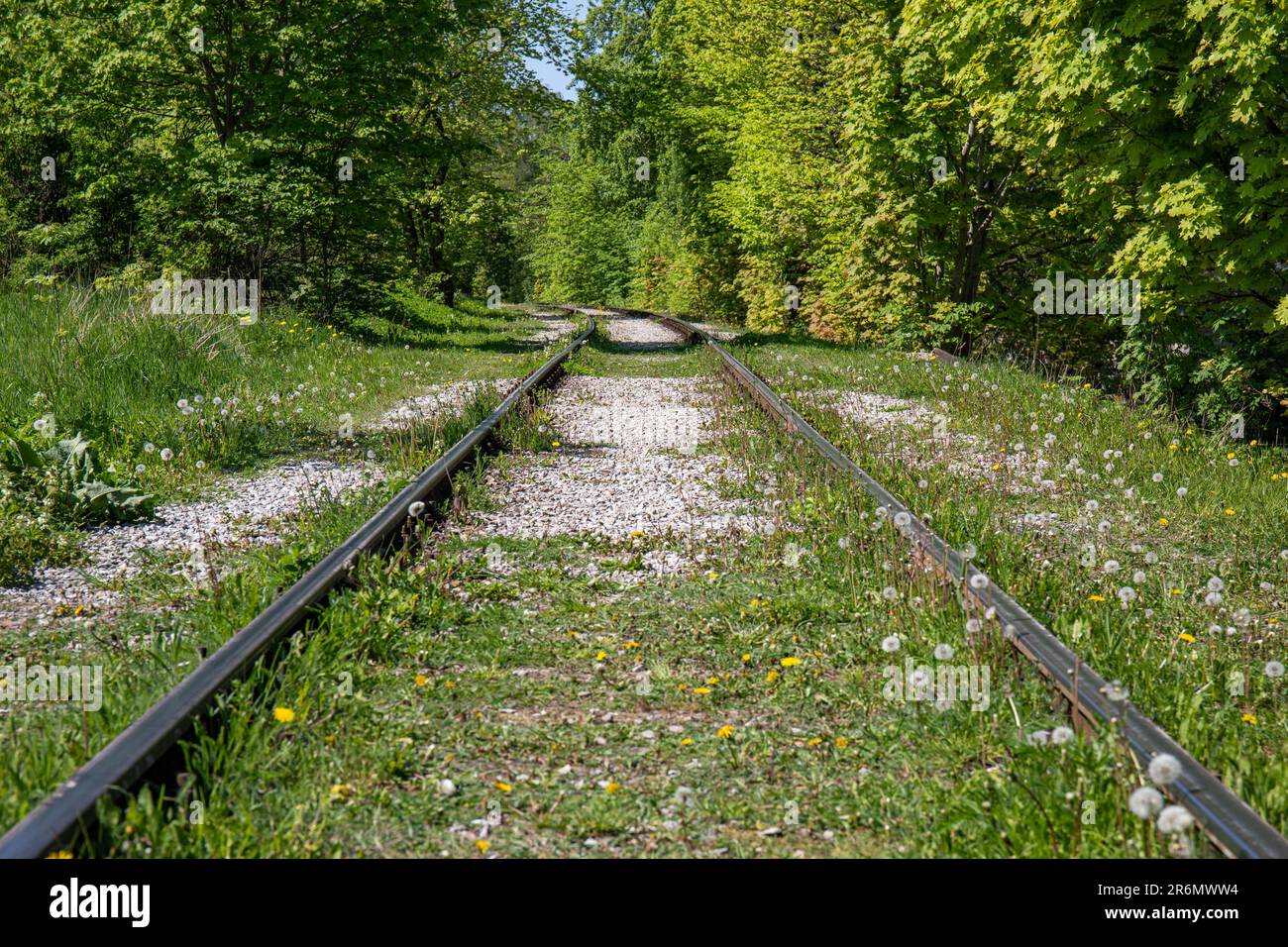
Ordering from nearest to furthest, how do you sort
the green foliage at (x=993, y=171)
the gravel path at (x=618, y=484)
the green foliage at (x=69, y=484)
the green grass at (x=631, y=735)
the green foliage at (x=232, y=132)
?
the green grass at (x=631, y=735)
the green foliage at (x=69, y=484)
the gravel path at (x=618, y=484)
the green foliage at (x=993, y=171)
the green foliage at (x=232, y=132)

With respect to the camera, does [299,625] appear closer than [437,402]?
Yes

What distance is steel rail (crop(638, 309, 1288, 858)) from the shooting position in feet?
7.02

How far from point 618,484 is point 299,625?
3.27 m

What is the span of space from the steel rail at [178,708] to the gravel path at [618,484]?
0.96m

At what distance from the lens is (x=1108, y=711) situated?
2.78 meters

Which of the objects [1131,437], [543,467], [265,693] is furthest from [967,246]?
[265,693]

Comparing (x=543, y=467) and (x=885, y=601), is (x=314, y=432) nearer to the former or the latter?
(x=543, y=467)

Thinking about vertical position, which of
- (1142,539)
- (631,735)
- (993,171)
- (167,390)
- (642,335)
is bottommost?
(631,735)

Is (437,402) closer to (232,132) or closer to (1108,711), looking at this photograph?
(1108,711)

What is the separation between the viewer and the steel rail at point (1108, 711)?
2141 mm

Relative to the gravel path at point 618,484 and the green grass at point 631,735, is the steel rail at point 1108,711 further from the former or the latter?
the gravel path at point 618,484

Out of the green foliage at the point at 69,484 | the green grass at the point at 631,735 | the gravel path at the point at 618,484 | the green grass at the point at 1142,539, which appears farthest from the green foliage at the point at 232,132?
the green grass at the point at 631,735

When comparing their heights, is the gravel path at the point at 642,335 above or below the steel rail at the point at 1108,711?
above

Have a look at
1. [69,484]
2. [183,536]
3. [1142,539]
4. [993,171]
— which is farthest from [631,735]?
[993,171]
